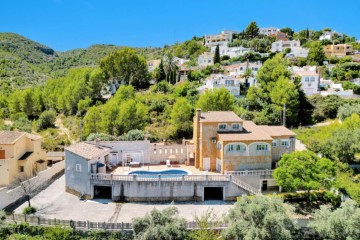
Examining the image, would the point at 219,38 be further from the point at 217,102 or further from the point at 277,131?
the point at 277,131

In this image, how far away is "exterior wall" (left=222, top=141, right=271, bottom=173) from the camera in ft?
112

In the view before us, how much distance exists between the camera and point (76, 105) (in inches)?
2955

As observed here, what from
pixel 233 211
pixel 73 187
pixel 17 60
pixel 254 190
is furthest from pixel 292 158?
pixel 17 60

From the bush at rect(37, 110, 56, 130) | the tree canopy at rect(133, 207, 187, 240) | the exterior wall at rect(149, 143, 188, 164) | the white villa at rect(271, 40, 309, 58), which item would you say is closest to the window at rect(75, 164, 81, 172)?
the exterior wall at rect(149, 143, 188, 164)

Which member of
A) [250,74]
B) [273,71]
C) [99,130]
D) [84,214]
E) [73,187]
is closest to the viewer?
[84,214]

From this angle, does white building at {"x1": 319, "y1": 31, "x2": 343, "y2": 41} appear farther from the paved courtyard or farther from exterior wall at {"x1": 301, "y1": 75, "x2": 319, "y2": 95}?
the paved courtyard

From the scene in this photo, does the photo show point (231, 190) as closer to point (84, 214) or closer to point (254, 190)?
point (254, 190)

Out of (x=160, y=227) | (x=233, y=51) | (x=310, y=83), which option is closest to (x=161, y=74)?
(x=233, y=51)

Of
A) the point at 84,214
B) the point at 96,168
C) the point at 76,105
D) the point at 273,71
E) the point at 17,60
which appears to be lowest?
the point at 84,214

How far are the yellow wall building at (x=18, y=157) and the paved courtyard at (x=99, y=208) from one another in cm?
457

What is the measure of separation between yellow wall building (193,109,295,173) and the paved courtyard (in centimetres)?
471

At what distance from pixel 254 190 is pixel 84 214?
609 inches

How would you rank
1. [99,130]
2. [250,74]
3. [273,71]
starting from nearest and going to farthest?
[99,130], [273,71], [250,74]

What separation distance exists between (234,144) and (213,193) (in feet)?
17.2
